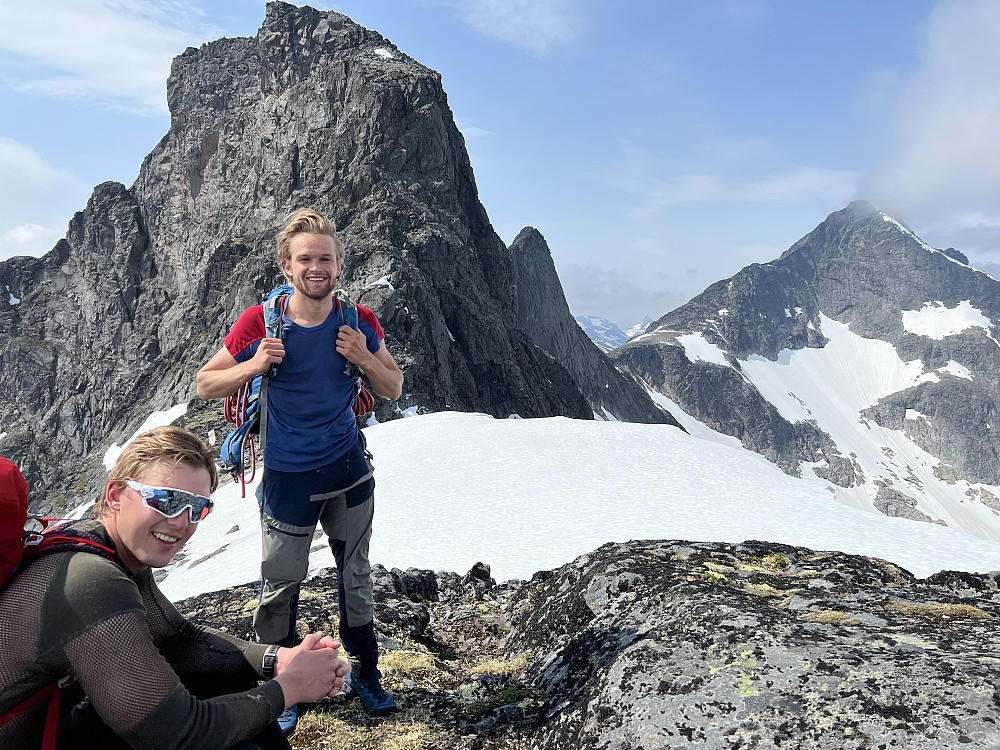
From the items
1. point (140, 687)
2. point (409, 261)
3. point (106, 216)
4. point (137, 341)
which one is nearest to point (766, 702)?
point (140, 687)

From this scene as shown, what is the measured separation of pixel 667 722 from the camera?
458 centimetres

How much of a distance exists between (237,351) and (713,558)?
7683 mm

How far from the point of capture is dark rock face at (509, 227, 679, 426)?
517 ft

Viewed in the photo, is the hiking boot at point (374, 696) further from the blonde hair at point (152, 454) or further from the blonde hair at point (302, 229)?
the blonde hair at point (302, 229)

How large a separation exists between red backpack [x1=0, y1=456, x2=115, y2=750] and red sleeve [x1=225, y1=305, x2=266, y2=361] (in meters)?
2.49

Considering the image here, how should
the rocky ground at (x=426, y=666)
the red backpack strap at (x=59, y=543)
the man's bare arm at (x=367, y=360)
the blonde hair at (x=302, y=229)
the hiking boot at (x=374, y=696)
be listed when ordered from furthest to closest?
1. the hiking boot at (x=374, y=696)
2. the rocky ground at (x=426, y=666)
3. the man's bare arm at (x=367, y=360)
4. the blonde hair at (x=302, y=229)
5. the red backpack strap at (x=59, y=543)

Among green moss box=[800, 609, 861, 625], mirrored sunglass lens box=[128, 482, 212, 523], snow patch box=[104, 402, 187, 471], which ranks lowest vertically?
green moss box=[800, 609, 861, 625]

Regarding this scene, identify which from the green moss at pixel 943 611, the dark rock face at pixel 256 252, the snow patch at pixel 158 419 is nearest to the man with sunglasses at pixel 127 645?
the green moss at pixel 943 611

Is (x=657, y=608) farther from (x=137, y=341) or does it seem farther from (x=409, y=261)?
(x=137, y=341)

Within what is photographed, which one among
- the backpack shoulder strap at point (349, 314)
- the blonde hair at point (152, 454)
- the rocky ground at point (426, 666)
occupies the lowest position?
the rocky ground at point (426, 666)

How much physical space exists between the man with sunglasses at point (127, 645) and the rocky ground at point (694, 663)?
2.37 meters

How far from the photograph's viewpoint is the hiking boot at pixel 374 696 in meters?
5.95

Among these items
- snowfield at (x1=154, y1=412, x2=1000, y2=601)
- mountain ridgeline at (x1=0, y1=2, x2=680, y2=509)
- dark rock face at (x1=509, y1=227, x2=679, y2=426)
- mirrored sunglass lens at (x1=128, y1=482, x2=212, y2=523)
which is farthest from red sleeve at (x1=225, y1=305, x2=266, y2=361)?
dark rock face at (x1=509, y1=227, x2=679, y2=426)

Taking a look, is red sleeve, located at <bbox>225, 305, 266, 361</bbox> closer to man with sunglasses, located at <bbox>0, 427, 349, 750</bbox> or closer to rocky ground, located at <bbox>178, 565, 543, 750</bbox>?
man with sunglasses, located at <bbox>0, 427, 349, 750</bbox>
